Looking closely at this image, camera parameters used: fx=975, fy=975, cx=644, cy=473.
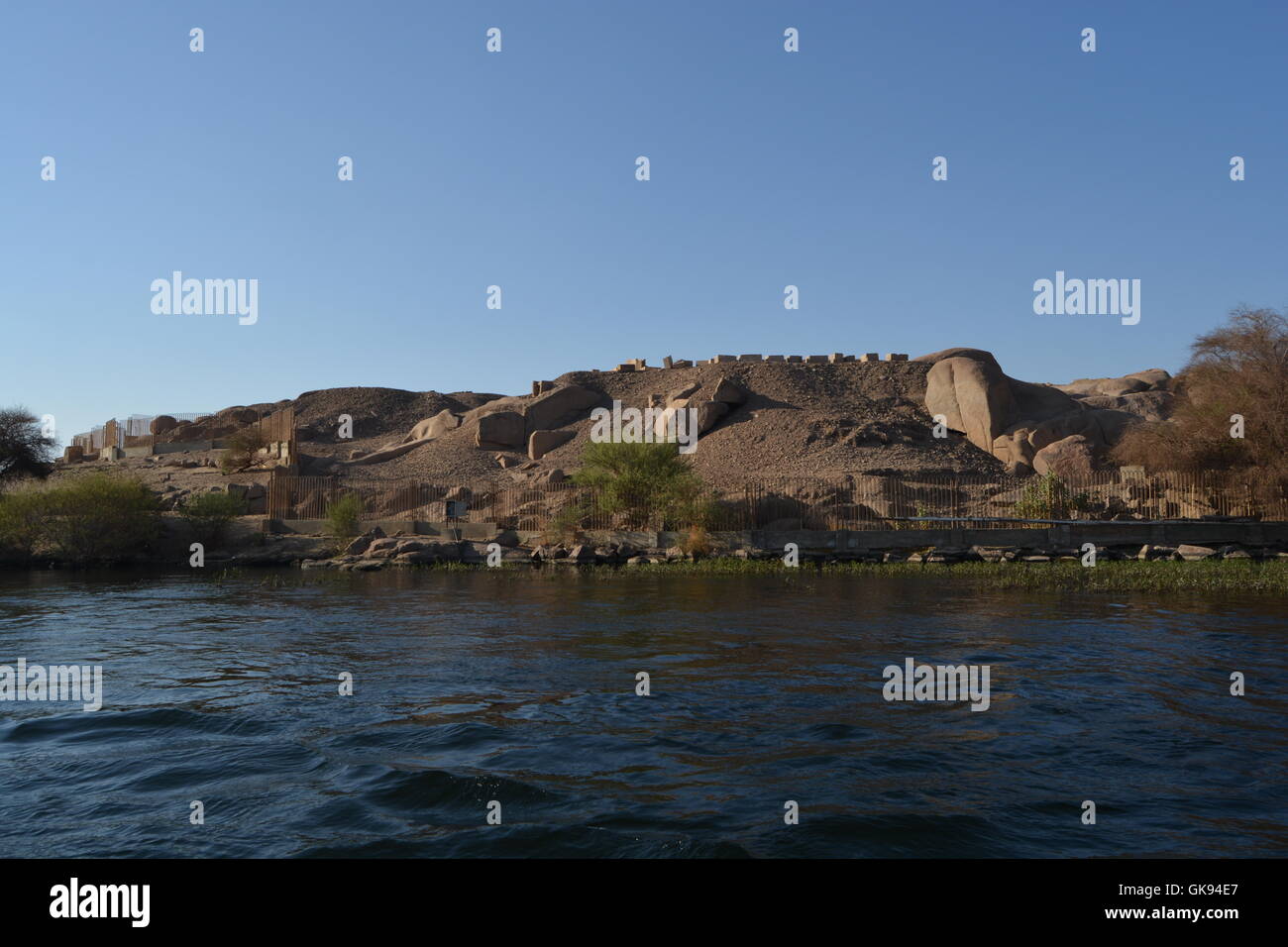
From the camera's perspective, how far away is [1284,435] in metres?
30.6

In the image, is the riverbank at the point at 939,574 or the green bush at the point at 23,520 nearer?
the riverbank at the point at 939,574

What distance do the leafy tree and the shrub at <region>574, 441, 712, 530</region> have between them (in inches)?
1062

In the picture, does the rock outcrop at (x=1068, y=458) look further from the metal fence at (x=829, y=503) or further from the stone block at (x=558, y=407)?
the stone block at (x=558, y=407)

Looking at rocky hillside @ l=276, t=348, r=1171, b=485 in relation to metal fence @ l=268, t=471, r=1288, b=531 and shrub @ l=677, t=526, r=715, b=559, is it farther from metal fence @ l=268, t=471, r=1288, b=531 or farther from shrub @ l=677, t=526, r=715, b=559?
shrub @ l=677, t=526, r=715, b=559

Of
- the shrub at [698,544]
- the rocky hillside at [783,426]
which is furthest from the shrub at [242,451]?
the shrub at [698,544]

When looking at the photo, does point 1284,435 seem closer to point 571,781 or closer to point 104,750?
point 571,781

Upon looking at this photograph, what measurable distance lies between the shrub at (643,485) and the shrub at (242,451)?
26.0m

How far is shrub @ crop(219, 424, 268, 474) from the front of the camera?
53000mm

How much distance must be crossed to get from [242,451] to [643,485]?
29360 mm

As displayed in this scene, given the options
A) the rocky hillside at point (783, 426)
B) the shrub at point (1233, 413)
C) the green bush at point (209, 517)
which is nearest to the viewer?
the shrub at point (1233, 413)

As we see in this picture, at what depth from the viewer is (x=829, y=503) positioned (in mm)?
38281

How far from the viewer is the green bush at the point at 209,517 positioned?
120 ft
